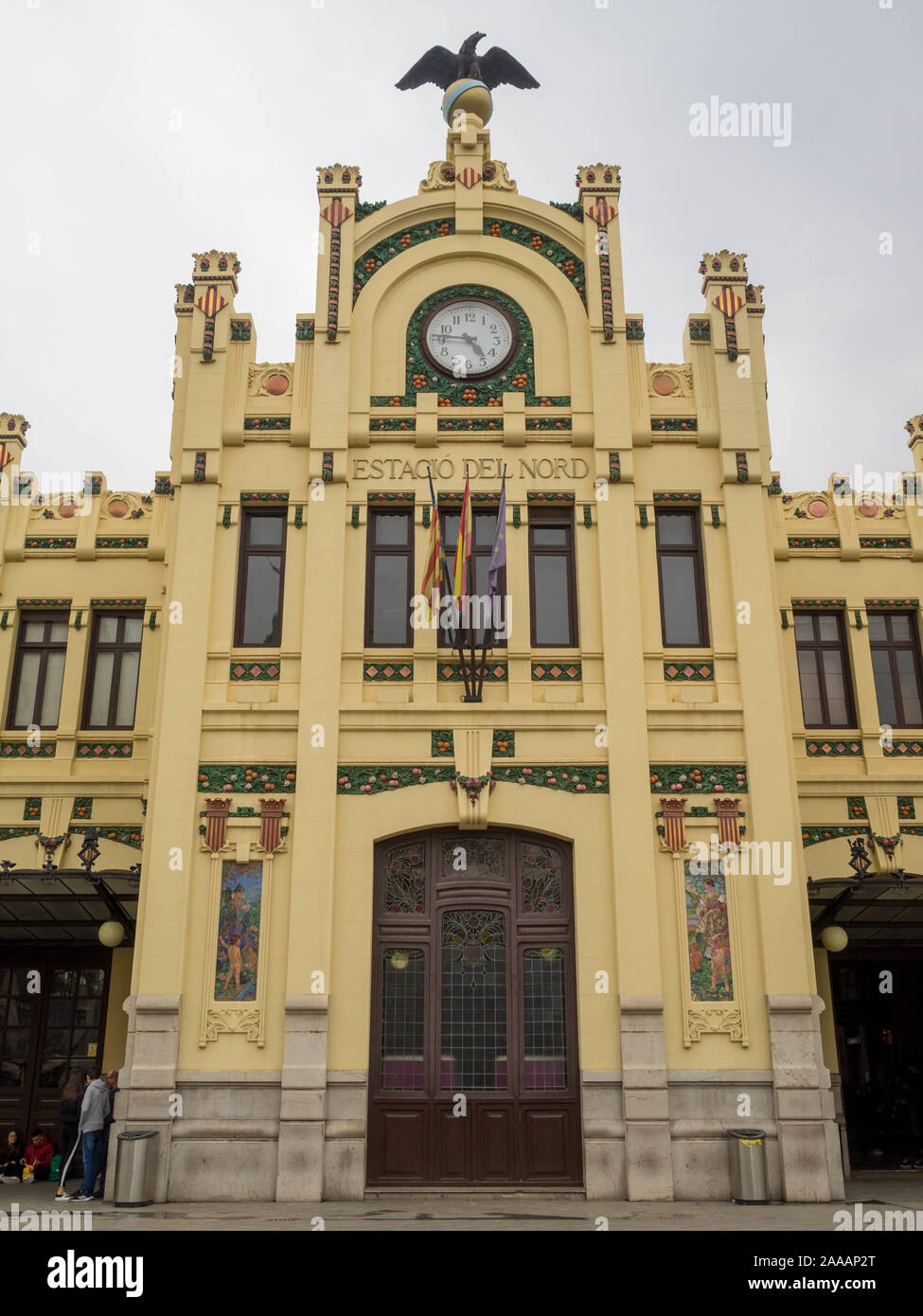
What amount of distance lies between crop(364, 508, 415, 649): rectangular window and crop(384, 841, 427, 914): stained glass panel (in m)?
3.14

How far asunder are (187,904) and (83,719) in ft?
16.8

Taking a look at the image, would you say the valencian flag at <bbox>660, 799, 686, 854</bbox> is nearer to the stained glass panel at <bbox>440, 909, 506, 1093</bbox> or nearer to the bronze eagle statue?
the stained glass panel at <bbox>440, 909, 506, 1093</bbox>

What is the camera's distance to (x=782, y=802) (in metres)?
16.7

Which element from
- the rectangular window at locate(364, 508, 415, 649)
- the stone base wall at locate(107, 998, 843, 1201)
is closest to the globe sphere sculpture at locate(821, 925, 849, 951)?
the stone base wall at locate(107, 998, 843, 1201)

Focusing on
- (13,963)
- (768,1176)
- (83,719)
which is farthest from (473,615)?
(13,963)

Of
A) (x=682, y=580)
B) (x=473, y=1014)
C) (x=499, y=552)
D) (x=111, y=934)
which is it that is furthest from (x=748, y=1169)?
(x=111, y=934)

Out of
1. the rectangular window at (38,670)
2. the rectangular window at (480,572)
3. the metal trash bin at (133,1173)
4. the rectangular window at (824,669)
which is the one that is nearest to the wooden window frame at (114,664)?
the rectangular window at (38,670)

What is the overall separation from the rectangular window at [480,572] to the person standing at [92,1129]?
8.03 m

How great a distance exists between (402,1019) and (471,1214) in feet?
9.72

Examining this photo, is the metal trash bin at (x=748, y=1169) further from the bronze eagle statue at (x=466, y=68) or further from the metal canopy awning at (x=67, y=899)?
the bronze eagle statue at (x=466, y=68)

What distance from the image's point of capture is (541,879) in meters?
16.7

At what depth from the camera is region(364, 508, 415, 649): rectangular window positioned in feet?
58.1

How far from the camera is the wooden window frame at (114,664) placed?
1980cm

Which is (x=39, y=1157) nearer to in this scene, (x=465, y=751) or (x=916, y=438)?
(x=465, y=751)
